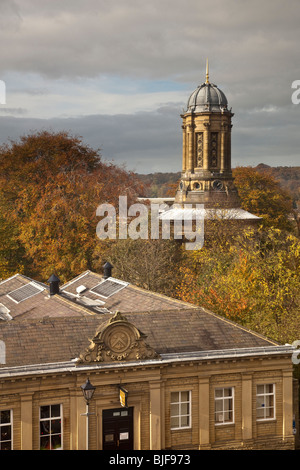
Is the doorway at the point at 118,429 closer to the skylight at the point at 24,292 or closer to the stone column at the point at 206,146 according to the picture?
the skylight at the point at 24,292

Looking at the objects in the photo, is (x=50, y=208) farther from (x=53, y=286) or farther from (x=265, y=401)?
(x=265, y=401)

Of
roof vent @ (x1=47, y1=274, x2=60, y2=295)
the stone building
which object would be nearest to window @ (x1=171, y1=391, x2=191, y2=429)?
the stone building

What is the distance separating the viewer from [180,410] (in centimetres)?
2430

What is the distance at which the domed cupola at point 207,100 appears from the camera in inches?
3147

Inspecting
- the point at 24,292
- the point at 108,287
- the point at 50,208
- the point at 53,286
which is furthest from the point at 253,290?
the point at 50,208

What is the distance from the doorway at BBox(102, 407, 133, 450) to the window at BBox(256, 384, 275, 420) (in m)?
5.54

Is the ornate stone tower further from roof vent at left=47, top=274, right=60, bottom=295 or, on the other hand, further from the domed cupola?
roof vent at left=47, top=274, right=60, bottom=295

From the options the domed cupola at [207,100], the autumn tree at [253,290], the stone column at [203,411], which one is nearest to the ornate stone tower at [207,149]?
the domed cupola at [207,100]

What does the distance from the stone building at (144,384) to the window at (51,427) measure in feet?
0.13

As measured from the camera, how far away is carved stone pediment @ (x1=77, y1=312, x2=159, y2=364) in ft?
75.2

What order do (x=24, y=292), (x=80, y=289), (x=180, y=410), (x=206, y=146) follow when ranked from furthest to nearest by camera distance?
(x=206, y=146), (x=24, y=292), (x=80, y=289), (x=180, y=410)

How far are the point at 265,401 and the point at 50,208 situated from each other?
121ft

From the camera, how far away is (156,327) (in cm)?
2580
